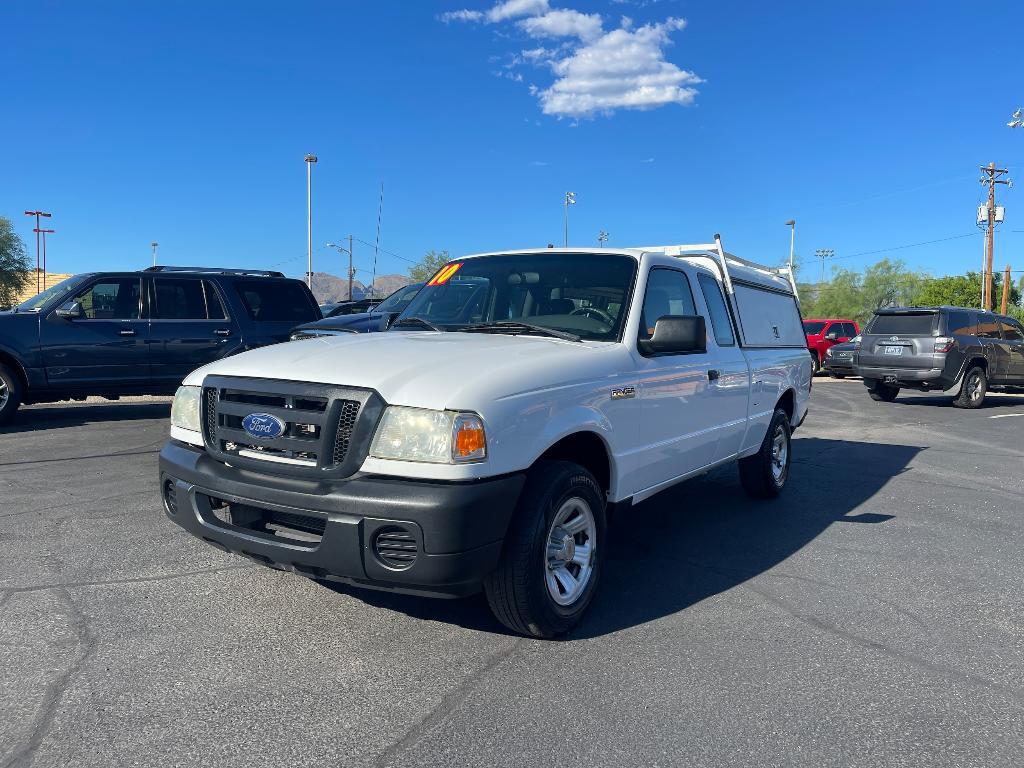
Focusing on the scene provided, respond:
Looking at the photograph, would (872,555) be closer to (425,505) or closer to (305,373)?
(425,505)

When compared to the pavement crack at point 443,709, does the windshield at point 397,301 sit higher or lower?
higher

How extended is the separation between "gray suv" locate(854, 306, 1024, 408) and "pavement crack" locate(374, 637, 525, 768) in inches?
517

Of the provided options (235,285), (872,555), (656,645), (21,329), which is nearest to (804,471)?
(872,555)

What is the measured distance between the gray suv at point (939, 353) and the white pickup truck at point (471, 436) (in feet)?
36.6

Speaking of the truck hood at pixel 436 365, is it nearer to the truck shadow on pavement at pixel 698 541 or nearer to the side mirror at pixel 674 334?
the side mirror at pixel 674 334

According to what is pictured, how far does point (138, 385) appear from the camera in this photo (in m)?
9.79

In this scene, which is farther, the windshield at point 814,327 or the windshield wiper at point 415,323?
the windshield at point 814,327

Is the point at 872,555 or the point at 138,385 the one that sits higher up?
the point at 138,385

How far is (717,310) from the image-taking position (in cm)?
547

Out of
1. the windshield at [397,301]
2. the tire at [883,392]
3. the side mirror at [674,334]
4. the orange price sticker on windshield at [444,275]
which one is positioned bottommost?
the tire at [883,392]

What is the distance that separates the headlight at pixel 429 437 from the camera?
3062 millimetres

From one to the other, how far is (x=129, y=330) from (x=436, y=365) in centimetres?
771

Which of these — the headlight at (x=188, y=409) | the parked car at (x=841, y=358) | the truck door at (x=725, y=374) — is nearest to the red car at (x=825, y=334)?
the parked car at (x=841, y=358)

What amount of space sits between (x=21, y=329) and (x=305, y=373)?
7.59 meters
